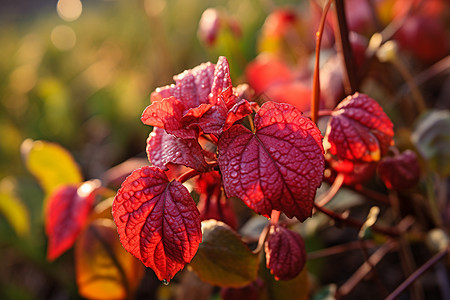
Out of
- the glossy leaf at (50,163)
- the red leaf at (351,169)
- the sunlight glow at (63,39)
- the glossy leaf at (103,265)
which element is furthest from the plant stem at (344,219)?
the sunlight glow at (63,39)

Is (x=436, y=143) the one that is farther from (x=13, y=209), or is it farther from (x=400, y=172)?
(x=13, y=209)

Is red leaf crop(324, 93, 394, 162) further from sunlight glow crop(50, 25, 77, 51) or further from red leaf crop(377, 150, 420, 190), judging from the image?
sunlight glow crop(50, 25, 77, 51)

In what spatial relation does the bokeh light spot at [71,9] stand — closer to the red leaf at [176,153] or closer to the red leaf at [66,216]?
the red leaf at [66,216]

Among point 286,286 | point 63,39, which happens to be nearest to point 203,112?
point 286,286

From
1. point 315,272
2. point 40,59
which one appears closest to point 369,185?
point 315,272

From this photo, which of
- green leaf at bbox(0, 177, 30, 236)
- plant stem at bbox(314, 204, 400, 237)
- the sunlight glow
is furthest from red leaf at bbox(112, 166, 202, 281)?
the sunlight glow
